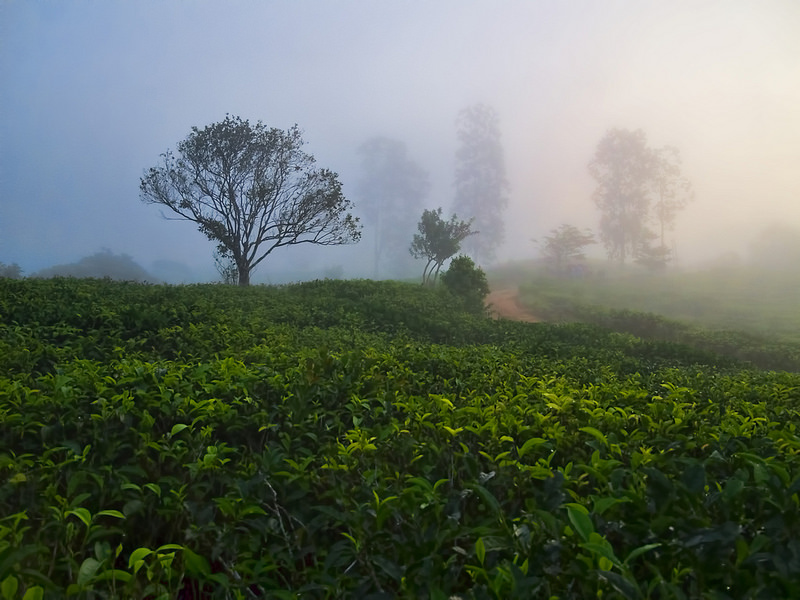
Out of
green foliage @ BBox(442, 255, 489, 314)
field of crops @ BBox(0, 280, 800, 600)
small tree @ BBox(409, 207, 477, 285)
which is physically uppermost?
small tree @ BBox(409, 207, 477, 285)

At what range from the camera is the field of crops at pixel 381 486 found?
1.17 meters

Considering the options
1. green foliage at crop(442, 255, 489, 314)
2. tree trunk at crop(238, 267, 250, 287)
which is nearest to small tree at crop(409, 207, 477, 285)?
green foliage at crop(442, 255, 489, 314)

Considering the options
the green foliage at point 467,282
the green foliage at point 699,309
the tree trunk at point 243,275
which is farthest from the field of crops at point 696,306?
the tree trunk at point 243,275

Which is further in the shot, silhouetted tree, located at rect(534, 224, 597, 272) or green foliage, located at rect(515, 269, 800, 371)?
silhouetted tree, located at rect(534, 224, 597, 272)

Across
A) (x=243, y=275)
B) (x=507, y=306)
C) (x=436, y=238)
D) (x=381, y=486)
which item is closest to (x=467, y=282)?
(x=507, y=306)

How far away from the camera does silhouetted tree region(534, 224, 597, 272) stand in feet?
45.8

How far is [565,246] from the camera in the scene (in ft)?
46.7

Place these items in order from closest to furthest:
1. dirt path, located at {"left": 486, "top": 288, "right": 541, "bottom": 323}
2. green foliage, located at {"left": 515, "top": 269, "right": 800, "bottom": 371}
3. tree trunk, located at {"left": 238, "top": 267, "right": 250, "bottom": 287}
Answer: green foliage, located at {"left": 515, "top": 269, "right": 800, "bottom": 371} → dirt path, located at {"left": 486, "top": 288, "right": 541, "bottom": 323} → tree trunk, located at {"left": 238, "top": 267, "right": 250, "bottom": 287}

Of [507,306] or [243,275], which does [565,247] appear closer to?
[507,306]

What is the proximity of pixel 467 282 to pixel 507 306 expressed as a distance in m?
1.28

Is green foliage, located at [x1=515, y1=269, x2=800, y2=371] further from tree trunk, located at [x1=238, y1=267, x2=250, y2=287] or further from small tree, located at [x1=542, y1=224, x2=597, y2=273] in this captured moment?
tree trunk, located at [x1=238, y1=267, x2=250, y2=287]

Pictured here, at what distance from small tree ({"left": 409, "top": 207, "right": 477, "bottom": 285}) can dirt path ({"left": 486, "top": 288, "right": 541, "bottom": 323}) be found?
3366mm

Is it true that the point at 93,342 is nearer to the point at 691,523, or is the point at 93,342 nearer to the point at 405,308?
the point at 691,523

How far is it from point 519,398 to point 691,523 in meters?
1.43
